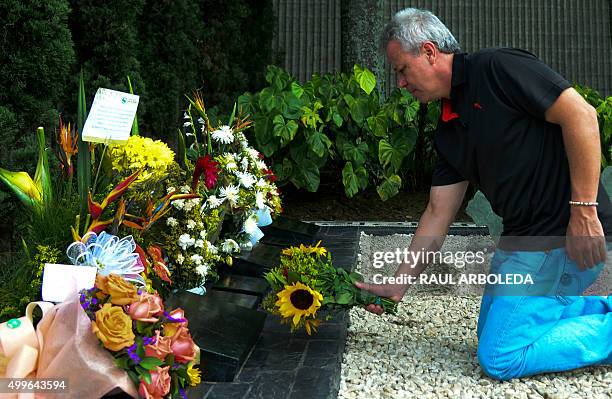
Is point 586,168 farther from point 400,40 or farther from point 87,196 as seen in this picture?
point 87,196

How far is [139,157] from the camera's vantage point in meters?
3.16

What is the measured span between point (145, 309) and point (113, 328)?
0.11 metres

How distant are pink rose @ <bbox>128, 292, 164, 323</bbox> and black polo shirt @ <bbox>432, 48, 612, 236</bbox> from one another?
134 centimetres

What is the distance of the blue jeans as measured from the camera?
9.05 feet

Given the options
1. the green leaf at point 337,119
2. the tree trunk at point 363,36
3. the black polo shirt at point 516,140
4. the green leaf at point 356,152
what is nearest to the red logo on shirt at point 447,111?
the black polo shirt at point 516,140

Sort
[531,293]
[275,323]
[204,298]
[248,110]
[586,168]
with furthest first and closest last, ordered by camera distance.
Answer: [248,110]
[275,323]
[204,298]
[531,293]
[586,168]

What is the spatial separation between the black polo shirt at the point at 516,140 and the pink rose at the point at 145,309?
1.34m

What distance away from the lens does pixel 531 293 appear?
9.18ft

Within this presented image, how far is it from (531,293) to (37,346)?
5.60ft

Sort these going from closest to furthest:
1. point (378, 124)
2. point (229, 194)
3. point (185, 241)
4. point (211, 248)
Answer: point (185, 241) → point (211, 248) → point (229, 194) → point (378, 124)

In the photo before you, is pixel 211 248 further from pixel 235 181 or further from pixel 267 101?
pixel 267 101

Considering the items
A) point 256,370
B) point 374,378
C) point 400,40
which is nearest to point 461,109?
point 400,40

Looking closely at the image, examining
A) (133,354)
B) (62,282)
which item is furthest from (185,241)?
(133,354)

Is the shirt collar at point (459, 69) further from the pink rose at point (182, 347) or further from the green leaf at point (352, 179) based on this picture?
the green leaf at point (352, 179)
